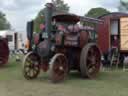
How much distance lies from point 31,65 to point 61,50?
1.09 m

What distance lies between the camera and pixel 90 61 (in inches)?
537

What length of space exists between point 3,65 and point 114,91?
9.07 m

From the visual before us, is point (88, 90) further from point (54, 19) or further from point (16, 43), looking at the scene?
point (16, 43)

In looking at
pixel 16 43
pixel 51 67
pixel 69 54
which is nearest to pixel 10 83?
pixel 51 67

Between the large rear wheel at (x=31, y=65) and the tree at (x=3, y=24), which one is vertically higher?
the tree at (x=3, y=24)

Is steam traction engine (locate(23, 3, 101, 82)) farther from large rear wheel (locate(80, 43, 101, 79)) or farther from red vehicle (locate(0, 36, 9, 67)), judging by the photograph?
red vehicle (locate(0, 36, 9, 67))

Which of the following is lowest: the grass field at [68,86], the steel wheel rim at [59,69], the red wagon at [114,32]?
the grass field at [68,86]

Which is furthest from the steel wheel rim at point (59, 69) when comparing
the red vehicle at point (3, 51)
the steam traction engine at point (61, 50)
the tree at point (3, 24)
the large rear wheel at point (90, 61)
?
the tree at point (3, 24)

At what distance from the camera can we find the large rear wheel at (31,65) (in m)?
13.0

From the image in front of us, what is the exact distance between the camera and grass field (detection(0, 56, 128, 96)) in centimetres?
1045

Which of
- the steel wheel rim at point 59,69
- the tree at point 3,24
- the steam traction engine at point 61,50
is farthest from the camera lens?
the tree at point 3,24

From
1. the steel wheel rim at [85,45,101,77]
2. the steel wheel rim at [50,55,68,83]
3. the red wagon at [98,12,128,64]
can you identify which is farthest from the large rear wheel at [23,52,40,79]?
the red wagon at [98,12,128,64]

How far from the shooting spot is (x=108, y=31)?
18.7 m

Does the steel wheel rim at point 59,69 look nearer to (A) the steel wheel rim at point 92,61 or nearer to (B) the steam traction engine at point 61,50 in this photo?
(B) the steam traction engine at point 61,50
